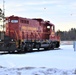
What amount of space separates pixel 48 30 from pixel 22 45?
9294mm

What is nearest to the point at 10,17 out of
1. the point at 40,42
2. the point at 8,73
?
→ the point at 40,42

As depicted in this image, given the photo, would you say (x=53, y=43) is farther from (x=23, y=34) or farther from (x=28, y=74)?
(x=28, y=74)

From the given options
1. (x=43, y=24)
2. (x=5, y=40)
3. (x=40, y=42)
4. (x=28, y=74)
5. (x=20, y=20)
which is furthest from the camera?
(x=43, y=24)

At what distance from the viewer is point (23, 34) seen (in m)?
28.6

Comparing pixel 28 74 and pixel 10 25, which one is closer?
pixel 28 74

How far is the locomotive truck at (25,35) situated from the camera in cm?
2622

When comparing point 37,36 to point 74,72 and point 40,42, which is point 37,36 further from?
point 74,72

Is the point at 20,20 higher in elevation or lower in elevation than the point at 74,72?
higher

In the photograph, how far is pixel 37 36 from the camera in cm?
3209

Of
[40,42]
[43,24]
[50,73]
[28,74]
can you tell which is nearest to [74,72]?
[50,73]

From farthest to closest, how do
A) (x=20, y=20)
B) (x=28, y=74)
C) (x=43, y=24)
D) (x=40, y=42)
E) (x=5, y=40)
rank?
(x=43, y=24) → (x=40, y=42) → (x=20, y=20) → (x=5, y=40) → (x=28, y=74)

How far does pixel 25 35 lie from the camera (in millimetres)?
29172

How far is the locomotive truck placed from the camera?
26.2 m

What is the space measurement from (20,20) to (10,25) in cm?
112
